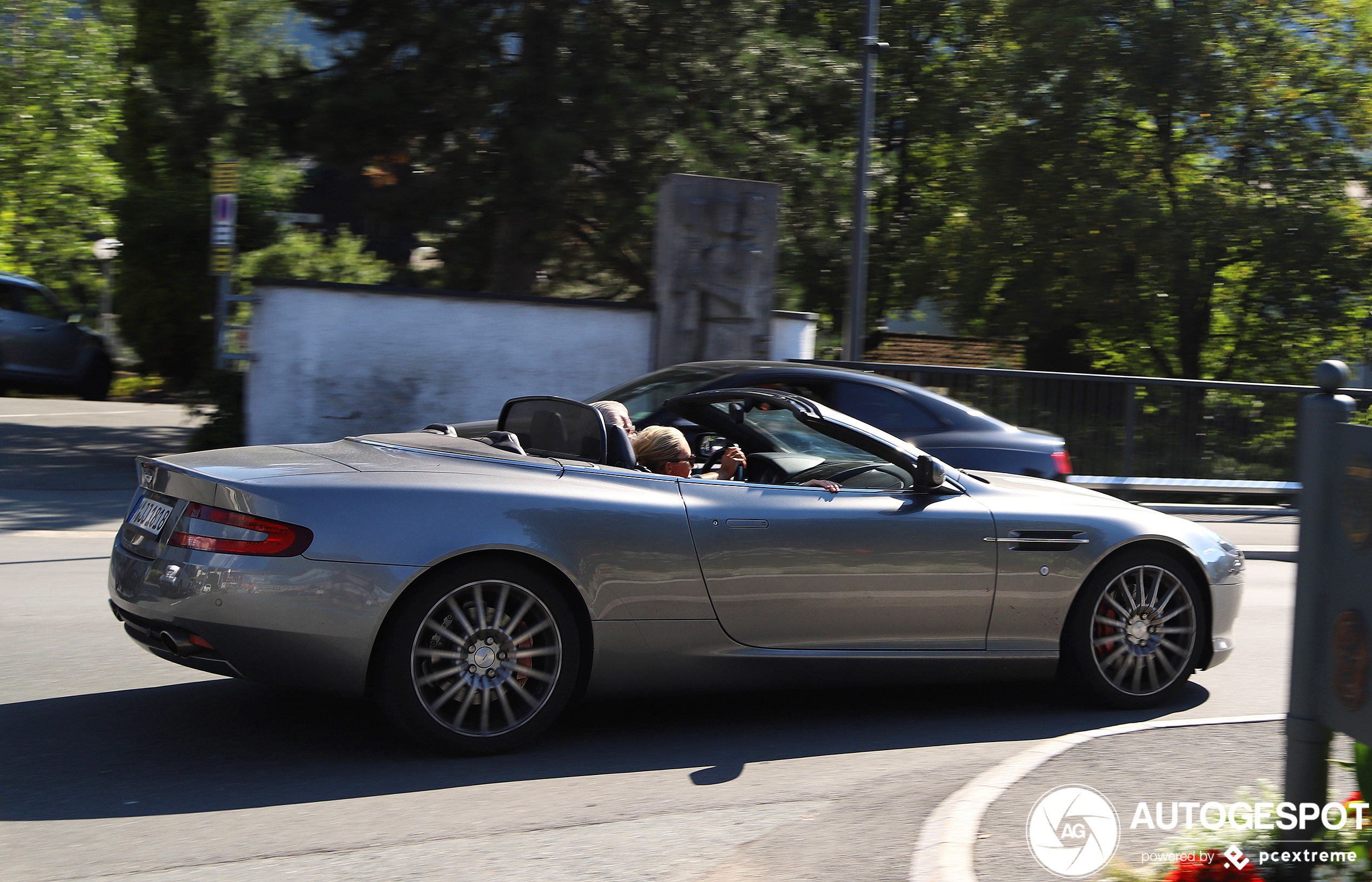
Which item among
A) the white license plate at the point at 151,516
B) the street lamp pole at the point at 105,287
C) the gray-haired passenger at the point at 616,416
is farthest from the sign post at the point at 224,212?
the street lamp pole at the point at 105,287

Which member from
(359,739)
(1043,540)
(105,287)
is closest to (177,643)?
(359,739)

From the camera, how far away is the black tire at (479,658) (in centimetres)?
454

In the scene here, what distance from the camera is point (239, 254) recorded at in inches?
755

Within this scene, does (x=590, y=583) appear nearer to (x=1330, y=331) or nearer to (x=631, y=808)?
(x=631, y=808)

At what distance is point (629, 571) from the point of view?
4852 mm

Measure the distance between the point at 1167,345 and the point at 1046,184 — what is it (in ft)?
12.1

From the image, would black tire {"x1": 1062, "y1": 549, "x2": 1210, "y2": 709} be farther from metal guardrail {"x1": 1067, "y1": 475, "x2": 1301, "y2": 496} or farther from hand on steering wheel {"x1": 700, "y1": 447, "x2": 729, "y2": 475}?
metal guardrail {"x1": 1067, "y1": 475, "x2": 1301, "y2": 496}

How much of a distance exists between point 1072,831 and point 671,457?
7.25ft

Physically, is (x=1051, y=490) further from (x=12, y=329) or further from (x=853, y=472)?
(x=12, y=329)

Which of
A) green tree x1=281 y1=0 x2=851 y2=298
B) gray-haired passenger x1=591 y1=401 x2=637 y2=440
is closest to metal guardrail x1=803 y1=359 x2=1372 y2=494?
green tree x1=281 y1=0 x2=851 y2=298

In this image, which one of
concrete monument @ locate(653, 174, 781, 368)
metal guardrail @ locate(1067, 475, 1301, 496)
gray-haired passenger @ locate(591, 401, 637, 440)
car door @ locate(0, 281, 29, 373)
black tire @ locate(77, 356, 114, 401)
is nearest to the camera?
gray-haired passenger @ locate(591, 401, 637, 440)

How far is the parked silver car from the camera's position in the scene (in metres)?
19.5

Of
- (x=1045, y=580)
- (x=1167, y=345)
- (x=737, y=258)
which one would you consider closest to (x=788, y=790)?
(x=1045, y=580)

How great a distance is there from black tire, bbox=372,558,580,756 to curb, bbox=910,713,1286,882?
56.0 inches
